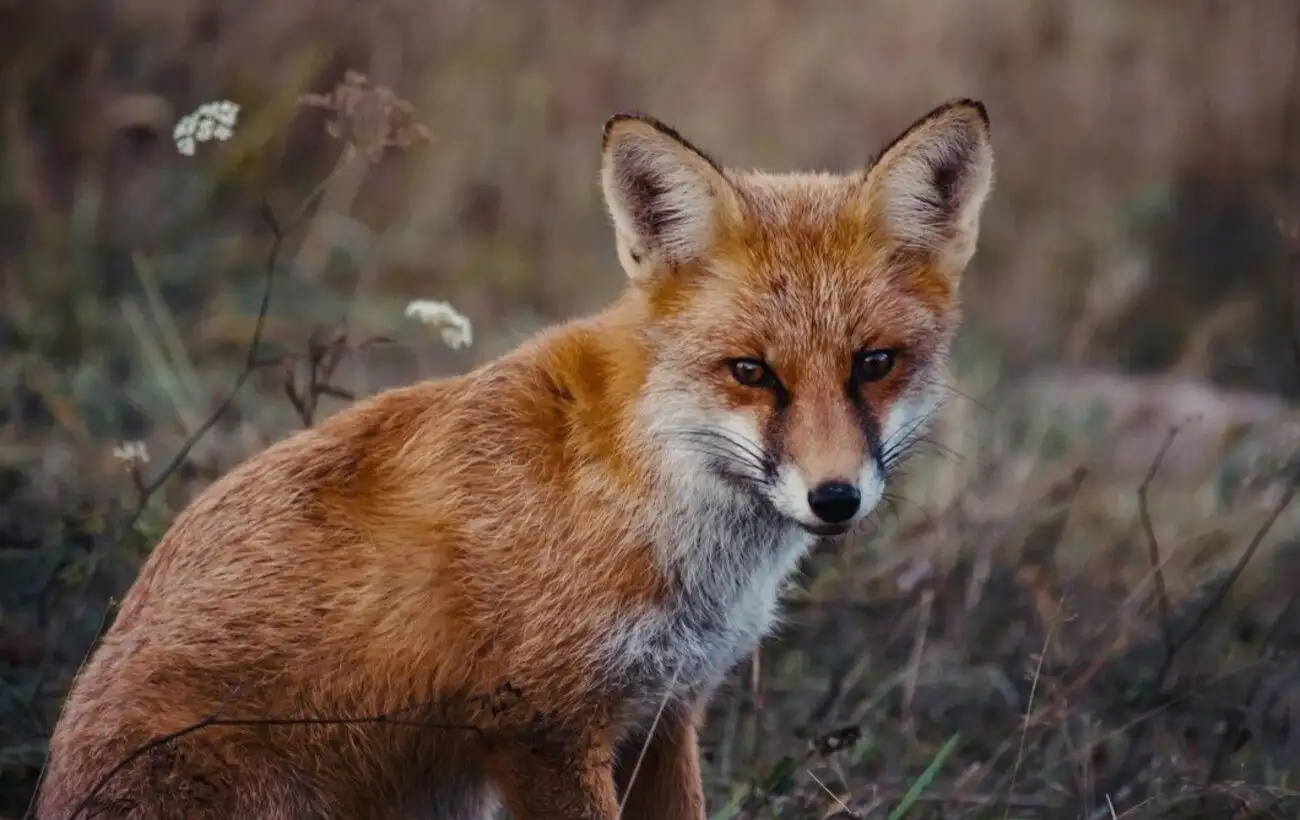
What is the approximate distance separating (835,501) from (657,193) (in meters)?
1.04

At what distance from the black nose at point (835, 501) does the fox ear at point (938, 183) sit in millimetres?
852

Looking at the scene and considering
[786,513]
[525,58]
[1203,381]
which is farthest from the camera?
[525,58]

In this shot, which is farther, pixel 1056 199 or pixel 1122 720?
pixel 1056 199

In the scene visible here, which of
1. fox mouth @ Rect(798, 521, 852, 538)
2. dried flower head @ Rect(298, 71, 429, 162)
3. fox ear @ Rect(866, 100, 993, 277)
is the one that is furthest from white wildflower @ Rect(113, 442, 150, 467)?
fox ear @ Rect(866, 100, 993, 277)

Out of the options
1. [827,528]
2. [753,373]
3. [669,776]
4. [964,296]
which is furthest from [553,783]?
[964,296]

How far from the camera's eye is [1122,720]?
5840mm

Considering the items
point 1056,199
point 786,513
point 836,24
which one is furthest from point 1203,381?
point 786,513

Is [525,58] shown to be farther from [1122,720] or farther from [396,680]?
[396,680]

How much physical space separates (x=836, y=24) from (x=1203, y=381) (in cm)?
344

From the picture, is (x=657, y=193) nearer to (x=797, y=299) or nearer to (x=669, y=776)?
(x=797, y=299)

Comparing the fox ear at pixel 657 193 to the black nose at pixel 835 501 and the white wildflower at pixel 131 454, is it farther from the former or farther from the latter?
the white wildflower at pixel 131 454

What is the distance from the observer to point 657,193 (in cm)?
456

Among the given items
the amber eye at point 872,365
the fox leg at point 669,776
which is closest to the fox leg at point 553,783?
the fox leg at point 669,776

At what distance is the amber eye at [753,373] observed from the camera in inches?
169
